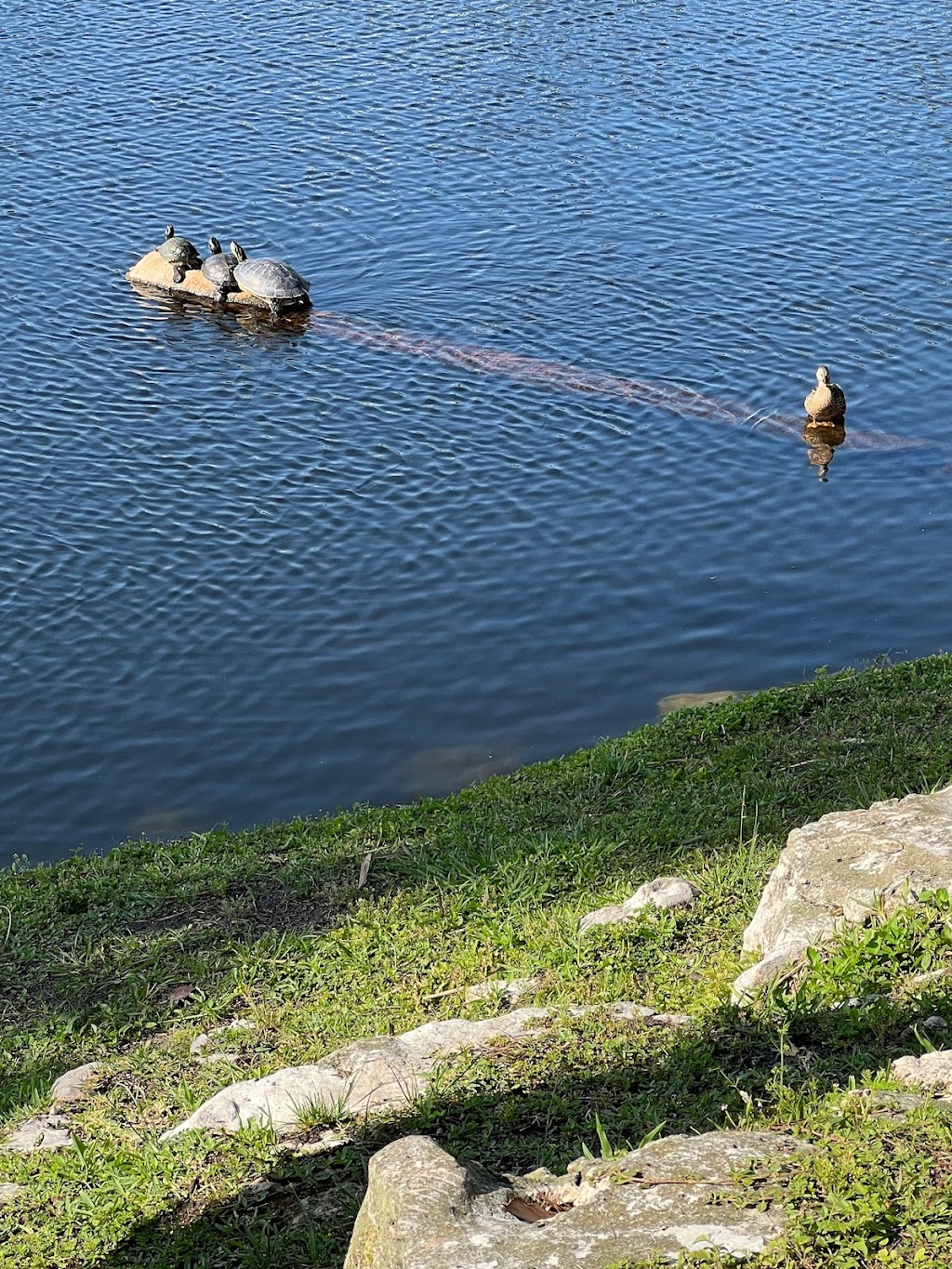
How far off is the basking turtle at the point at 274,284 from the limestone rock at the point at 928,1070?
1696 centimetres

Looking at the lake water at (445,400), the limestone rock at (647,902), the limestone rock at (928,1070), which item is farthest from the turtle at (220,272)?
the limestone rock at (928,1070)

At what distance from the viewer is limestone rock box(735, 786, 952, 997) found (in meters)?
5.86

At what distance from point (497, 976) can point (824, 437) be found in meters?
12.0

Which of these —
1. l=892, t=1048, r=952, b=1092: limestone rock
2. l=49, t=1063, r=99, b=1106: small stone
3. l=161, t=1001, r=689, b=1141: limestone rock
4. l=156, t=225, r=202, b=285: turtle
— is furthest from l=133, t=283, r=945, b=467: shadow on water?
l=892, t=1048, r=952, b=1092: limestone rock

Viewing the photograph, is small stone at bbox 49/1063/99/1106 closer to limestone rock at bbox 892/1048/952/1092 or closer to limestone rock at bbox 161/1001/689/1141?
limestone rock at bbox 161/1001/689/1141

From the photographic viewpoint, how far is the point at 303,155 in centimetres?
2486

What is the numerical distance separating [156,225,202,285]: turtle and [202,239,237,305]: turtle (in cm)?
18

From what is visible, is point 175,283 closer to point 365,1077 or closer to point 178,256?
point 178,256

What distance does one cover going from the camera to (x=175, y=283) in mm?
21109

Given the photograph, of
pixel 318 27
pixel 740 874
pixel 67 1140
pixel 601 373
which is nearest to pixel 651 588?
pixel 601 373

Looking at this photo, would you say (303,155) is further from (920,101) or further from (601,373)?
(920,101)

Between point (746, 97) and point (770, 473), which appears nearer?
point (770, 473)

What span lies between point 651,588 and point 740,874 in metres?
7.45

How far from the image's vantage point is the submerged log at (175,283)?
21.1 m
